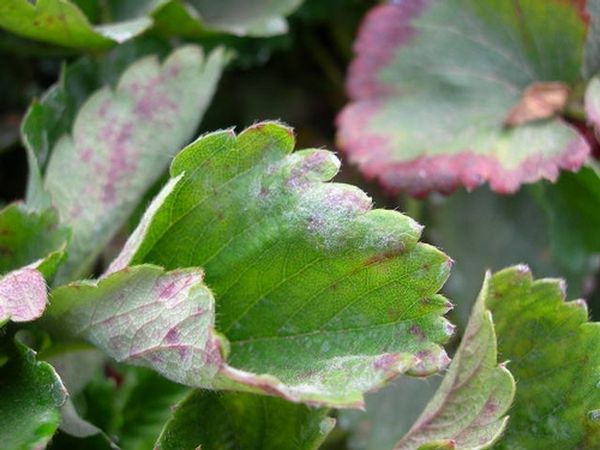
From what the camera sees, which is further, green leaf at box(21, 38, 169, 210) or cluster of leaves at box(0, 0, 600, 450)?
green leaf at box(21, 38, 169, 210)

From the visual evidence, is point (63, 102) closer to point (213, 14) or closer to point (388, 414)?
point (213, 14)

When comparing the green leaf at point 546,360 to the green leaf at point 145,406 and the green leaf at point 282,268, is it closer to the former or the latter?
the green leaf at point 282,268

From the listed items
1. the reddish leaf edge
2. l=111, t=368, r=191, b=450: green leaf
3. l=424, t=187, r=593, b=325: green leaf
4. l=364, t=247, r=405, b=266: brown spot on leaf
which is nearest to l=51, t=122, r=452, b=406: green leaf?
l=364, t=247, r=405, b=266: brown spot on leaf

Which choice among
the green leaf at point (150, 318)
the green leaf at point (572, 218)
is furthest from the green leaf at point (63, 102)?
the green leaf at point (572, 218)

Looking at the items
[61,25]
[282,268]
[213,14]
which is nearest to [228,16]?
[213,14]

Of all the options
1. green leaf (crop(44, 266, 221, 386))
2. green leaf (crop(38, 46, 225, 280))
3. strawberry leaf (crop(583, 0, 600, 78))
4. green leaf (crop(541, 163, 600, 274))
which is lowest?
green leaf (crop(541, 163, 600, 274))

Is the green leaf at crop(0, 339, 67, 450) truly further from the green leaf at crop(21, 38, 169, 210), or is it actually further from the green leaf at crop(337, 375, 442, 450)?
the green leaf at crop(337, 375, 442, 450)
